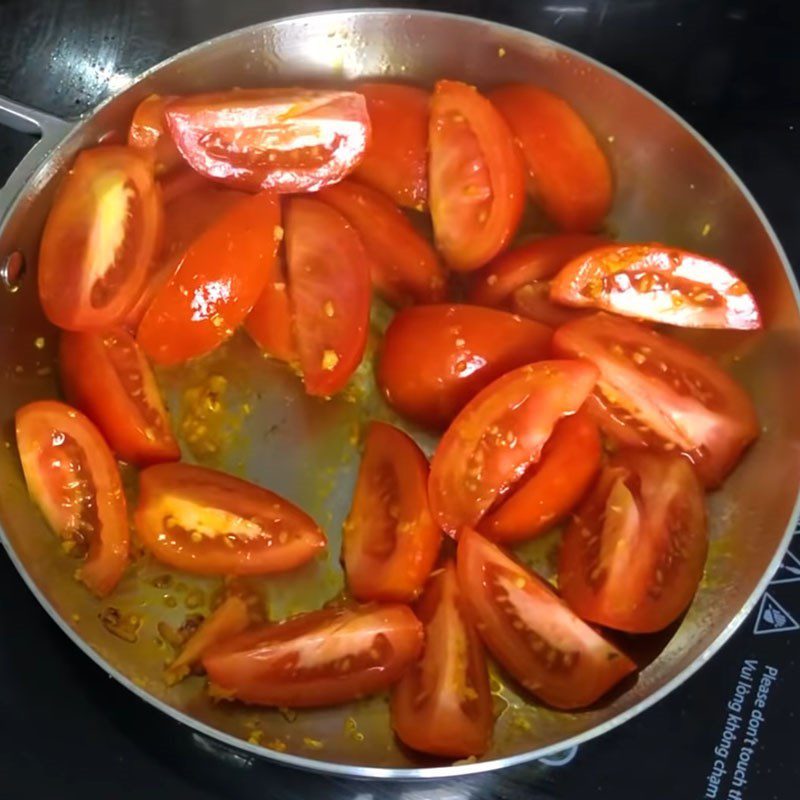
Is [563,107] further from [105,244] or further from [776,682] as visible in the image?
[776,682]

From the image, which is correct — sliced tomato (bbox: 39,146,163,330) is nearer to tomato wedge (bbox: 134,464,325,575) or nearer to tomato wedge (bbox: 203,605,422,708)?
tomato wedge (bbox: 134,464,325,575)

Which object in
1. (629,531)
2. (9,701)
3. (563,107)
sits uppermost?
(563,107)

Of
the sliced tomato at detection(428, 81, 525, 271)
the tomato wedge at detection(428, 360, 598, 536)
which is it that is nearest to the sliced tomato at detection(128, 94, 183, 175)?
the sliced tomato at detection(428, 81, 525, 271)

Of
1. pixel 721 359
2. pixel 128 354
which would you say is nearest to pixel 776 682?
pixel 721 359

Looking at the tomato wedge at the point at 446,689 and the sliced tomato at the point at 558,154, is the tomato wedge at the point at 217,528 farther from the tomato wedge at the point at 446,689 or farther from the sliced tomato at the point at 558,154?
the sliced tomato at the point at 558,154

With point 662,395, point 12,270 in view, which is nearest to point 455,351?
→ point 662,395

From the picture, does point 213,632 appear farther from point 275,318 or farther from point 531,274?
point 531,274
